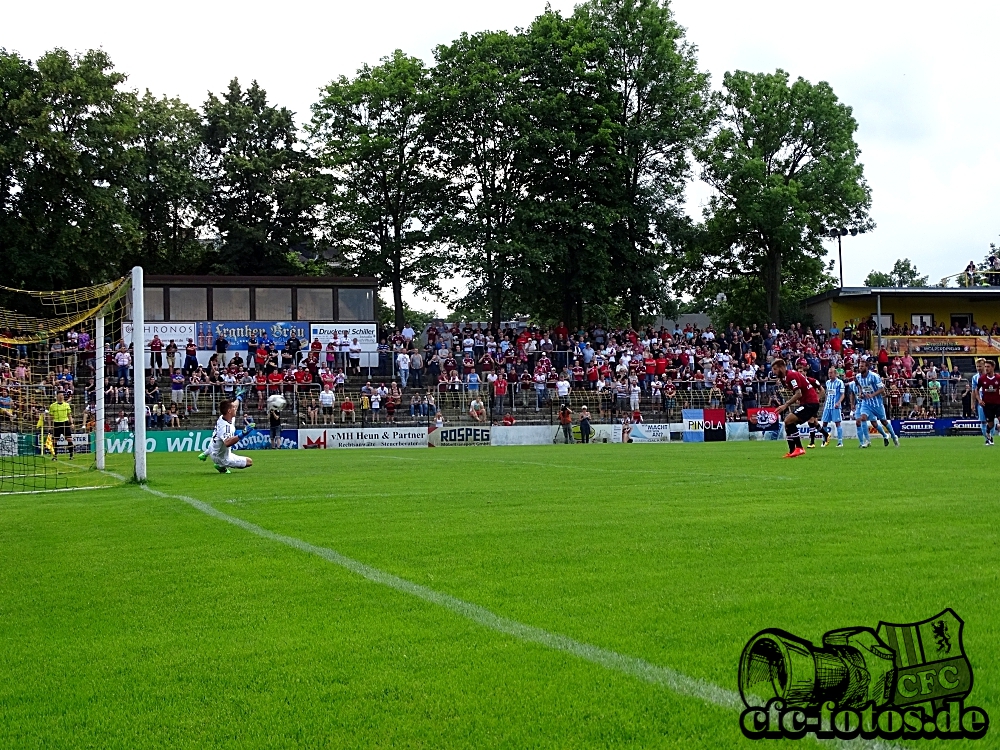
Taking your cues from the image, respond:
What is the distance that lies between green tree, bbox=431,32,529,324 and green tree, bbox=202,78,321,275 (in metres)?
8.73

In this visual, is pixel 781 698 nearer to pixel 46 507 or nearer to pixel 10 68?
pixel 46 507

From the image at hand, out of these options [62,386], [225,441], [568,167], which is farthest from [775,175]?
Result: [225,441]

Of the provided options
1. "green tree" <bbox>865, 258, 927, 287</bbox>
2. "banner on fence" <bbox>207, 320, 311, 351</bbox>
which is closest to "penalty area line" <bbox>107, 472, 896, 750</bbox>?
"banner on fence" <bbox>207, 320, 311, 351</bbox>

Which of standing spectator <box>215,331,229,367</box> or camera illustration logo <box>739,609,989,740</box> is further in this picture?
standing spectator <box>215,331,229,367</box>

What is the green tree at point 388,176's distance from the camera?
53812 mm

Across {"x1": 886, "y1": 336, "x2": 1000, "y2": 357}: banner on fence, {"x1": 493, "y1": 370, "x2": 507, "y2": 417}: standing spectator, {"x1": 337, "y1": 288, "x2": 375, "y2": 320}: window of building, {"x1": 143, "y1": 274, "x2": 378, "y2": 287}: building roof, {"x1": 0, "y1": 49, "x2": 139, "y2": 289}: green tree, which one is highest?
{"x1": 0, "y1": 49, "x2": 139, "y2": 289}: green tree

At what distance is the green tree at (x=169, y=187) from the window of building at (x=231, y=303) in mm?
7790

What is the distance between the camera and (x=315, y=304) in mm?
47844

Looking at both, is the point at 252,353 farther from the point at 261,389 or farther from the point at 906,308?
the point at 906,308

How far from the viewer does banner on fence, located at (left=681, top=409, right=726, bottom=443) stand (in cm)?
4000

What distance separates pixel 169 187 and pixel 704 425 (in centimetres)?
3052

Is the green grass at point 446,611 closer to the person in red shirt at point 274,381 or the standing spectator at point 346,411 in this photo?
the person in red shirt at point 274,381

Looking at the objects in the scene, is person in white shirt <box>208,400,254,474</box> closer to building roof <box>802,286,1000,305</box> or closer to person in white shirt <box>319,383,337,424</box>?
person in white shirt <box>319,383,337,424</box>

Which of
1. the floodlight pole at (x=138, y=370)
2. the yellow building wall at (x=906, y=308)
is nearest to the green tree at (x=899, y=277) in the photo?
the yellow building wall at (x=906, y=308)
